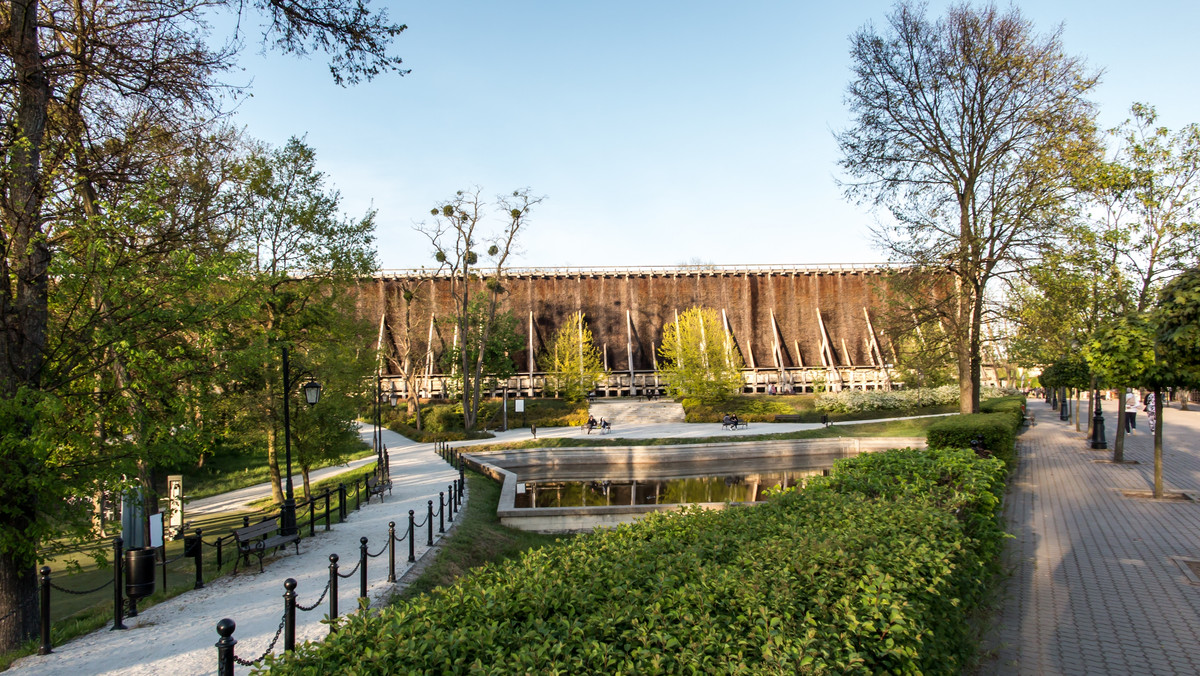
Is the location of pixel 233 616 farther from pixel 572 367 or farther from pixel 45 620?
pixel 572 367

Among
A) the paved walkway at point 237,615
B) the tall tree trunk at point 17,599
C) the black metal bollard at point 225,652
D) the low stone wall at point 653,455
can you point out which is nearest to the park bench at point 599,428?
the low stone wall at point 653,455

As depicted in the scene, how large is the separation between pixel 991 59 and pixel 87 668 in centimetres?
2114

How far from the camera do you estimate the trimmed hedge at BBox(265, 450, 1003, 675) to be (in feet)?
9.32

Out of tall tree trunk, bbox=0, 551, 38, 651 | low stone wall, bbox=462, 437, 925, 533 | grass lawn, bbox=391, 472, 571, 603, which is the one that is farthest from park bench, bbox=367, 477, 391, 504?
tall tree trunk, bbox=0, 551, 38, 651

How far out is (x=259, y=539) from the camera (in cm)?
988

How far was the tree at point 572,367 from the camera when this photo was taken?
37812mm

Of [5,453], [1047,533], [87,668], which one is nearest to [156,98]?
[5,453]

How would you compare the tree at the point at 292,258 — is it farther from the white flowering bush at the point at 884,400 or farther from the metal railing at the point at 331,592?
the white flowering bush at the point at 884,400

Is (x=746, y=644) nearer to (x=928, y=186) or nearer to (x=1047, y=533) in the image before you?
(x=1047, y=533)

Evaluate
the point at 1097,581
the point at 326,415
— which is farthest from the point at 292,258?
the point at 1097,581

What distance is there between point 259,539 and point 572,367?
29.1 meters

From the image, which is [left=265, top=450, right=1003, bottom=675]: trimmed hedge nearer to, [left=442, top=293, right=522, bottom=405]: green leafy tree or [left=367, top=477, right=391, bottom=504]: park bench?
[left=367, top=477, right=391, bottom=504]: park bench

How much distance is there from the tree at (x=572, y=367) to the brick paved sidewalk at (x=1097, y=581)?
84.7ft

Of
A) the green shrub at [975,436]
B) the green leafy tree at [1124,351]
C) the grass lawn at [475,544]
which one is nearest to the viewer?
the grass lawn at [475,544]
